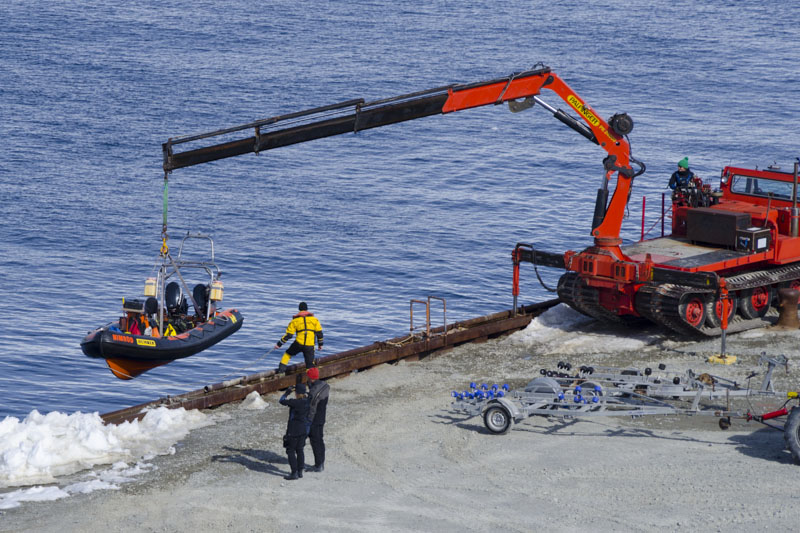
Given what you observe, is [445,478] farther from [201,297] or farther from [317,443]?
[201,297]

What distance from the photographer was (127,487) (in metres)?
14.9

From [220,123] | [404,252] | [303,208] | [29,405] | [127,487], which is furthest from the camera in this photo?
[220,123]

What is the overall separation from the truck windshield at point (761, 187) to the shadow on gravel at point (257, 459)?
13229 mm

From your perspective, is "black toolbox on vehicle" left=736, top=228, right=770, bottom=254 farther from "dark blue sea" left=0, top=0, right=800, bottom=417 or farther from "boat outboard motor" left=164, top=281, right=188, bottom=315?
"boat outboard motor" left=164, top=281, right=188, bottom=315

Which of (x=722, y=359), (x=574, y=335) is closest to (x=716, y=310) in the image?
(x=722, y=359)

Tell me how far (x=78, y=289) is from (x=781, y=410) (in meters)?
25.6

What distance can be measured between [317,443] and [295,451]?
0.34 m

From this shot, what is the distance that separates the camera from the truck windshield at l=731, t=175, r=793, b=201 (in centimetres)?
2455

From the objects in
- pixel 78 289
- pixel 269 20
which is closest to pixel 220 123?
pixel 78 289

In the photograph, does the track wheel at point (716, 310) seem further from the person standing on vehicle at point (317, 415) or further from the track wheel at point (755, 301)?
the person standing on vehicle at point (317, 415)

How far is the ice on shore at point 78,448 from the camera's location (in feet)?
49.0

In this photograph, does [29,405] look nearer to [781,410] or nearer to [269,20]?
[781,410]

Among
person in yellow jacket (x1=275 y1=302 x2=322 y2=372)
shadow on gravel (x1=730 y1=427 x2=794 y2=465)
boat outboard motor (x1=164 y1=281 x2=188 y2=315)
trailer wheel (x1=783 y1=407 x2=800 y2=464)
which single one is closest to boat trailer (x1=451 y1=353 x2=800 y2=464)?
shadow on gravel (x1=730 y1=427 x2=794 y2=465)

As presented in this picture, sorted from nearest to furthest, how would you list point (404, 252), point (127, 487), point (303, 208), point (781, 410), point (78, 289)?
1. point (127, 487)
2. point (781, 410)
3. point (78, 289)
4. point (404, 252)
5. point (303, 208)
